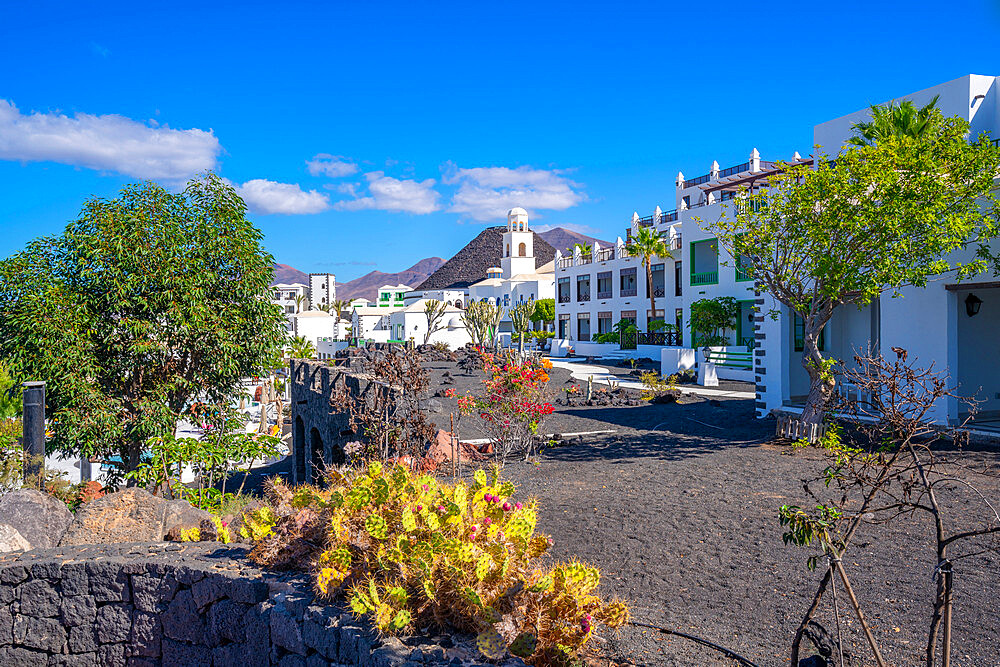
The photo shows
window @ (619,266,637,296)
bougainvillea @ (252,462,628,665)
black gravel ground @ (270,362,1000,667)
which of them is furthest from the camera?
window @ (619,266,637,296)

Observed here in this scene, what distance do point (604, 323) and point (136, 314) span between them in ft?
122

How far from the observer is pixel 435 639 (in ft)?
12.9

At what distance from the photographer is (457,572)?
12.8 ft

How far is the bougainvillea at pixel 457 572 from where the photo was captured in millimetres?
3779

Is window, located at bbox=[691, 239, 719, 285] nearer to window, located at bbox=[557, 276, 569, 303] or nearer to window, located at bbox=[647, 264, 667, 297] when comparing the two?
window, located at bbox=[647, 264, 667, 297]

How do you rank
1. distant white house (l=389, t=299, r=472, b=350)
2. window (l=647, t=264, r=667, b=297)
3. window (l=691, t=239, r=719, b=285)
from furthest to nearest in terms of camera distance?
1. distant white house (l=389, t=299, r=472, b=350)
2. window (l=647, t=264, r=667, b=297)
3. window (l=691, t=239, r=719, b=285)

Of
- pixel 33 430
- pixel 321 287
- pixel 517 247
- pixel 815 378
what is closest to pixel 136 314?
pixel 33 430

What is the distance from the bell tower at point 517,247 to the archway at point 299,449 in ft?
165

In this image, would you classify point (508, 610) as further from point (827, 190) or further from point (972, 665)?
point (827, 190)

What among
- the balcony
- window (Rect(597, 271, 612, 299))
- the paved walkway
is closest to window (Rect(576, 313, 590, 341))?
window (Rect(597, 271, 612, 299))

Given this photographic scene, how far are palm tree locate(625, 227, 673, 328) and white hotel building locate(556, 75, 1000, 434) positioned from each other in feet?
2.15

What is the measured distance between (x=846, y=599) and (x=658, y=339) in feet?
105

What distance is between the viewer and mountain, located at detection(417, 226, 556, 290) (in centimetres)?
9350

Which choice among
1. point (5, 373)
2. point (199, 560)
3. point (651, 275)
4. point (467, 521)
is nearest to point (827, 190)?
point (467, 521)
